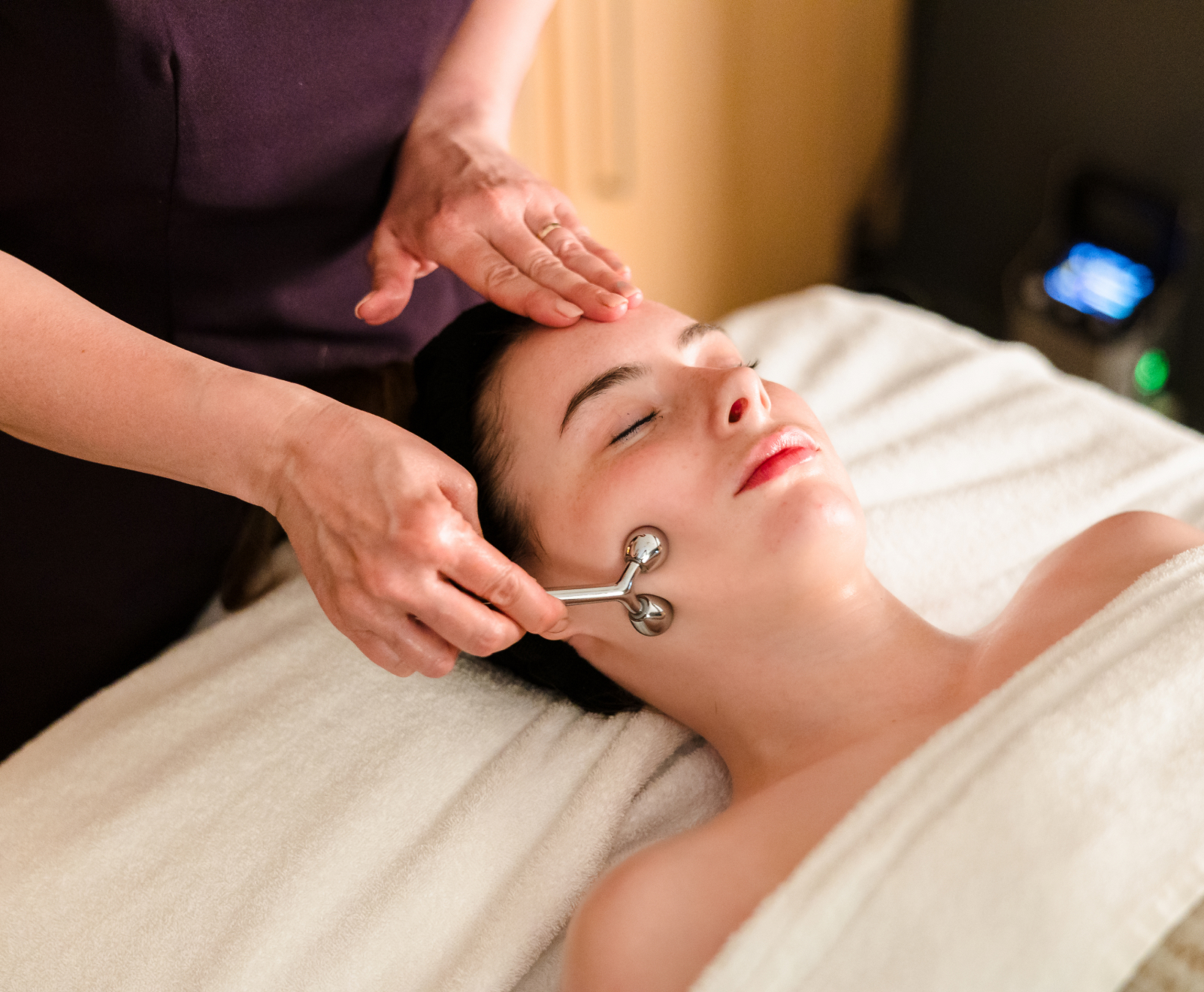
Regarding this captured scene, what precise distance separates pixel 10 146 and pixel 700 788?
887 millimetres

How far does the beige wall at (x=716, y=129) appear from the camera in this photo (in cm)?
224

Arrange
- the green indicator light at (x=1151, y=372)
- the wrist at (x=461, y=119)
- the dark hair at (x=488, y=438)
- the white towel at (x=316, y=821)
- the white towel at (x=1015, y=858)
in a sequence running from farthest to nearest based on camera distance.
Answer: the green indicator light at (x=1151, y=372) < the wrist at (x=461, y=119) < the dark hair at (x=488, y=438) < the white towel at (x=316, y=821) < the white towel at (x=1015, y=858)

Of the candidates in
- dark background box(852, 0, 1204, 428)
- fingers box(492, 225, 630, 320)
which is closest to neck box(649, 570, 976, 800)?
fingers box(492, 225, 630, 320)

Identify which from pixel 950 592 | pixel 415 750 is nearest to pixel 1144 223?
pixel 950 592

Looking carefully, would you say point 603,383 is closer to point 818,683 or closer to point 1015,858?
point 818,683

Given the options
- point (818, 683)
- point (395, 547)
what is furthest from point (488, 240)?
point (818, 683)

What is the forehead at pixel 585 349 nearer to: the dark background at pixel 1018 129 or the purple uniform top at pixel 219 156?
the purple uniform top at pixel 219 156

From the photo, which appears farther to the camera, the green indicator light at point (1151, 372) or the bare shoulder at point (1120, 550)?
the green indicator light at point (1151, 372)

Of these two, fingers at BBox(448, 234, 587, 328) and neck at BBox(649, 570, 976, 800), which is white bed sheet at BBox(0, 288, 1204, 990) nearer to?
neck at BBox(649, 570, 976, 800)

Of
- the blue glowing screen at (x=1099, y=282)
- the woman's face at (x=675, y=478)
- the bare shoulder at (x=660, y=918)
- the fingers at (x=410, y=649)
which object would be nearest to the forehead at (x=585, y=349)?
the woman's face at (x=675, y=478)

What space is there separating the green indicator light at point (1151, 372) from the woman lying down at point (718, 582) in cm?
117

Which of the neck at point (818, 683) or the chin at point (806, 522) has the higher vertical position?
the chin at point (806, 522)

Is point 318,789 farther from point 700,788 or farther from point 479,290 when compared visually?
point 479,290

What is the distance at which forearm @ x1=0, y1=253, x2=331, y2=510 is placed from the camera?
88cm
